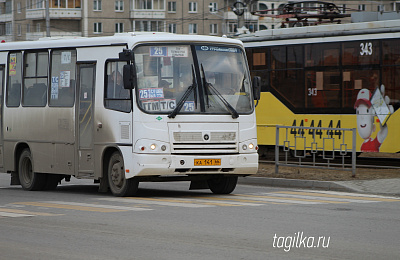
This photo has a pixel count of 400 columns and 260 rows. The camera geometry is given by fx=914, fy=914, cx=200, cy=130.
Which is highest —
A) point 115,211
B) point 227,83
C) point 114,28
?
point 114,28


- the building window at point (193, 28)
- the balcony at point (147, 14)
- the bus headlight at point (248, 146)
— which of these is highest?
the balcony at point (147, 14)

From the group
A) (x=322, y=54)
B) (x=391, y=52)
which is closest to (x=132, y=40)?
(x=391, y=52)

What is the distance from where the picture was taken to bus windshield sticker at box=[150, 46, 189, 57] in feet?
53.8

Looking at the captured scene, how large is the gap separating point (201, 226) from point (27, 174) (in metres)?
8.52

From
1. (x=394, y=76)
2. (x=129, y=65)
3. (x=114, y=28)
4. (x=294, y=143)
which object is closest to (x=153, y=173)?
(x=129, y=65)

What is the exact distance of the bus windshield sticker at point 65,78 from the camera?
59.6 feet

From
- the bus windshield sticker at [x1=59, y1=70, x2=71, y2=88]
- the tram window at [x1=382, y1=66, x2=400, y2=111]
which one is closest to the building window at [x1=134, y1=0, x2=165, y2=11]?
the tram window at [x1=382, y1=66, x2=400, y2=111]

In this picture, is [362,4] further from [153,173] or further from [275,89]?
[153,173]

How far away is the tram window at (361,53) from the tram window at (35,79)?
373 inches

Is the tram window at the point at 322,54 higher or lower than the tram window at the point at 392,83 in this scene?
higher

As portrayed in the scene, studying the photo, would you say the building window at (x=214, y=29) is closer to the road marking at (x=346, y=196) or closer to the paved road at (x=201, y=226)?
the road marking at (x=346, y=196)

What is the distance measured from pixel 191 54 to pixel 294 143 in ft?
19.0

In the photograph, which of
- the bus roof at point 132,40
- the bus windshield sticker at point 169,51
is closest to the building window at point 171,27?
the bus roof at point 132,40

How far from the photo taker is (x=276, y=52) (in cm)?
2705
